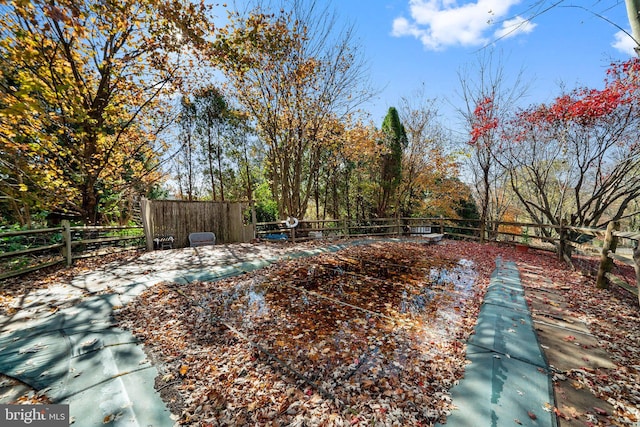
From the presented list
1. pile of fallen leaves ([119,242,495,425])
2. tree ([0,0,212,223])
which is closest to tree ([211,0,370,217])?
tree ([0,0,212,223])

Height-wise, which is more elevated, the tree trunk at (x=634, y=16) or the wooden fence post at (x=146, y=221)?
the tree trunk at (x=634, y=16)

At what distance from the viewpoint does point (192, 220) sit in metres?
8.61

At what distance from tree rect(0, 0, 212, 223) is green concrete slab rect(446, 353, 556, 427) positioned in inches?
239

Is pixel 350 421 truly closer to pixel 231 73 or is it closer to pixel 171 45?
pixel 171 45

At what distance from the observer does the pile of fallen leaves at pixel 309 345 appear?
190cm

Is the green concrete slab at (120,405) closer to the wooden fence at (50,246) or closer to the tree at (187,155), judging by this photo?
the wooden fence at (50,246)

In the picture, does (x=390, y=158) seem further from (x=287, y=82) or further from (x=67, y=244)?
(x=67, y=244)

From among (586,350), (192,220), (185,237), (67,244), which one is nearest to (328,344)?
(586,350)

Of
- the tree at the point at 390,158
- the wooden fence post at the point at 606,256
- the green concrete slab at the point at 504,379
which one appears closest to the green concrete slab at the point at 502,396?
the green concrete slab at the point at 504,379

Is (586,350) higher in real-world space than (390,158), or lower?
lower

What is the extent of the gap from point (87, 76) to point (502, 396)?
9569 mm

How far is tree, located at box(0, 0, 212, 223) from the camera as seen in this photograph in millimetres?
4348

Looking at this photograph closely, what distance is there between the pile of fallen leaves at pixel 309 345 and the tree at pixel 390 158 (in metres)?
8.97

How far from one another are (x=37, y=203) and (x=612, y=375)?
9137 mm
